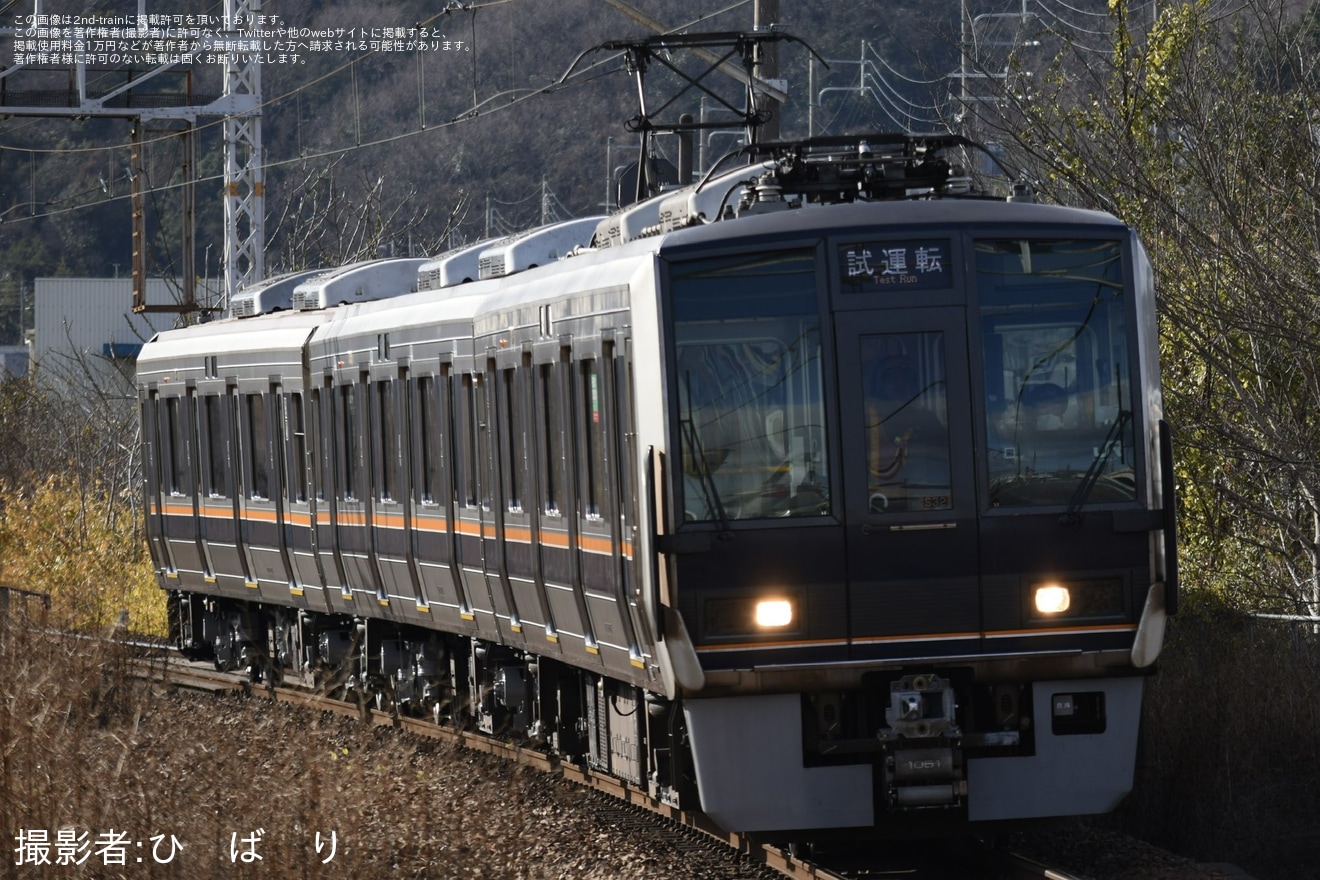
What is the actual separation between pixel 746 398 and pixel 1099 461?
1524mm

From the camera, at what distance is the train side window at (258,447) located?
18.5 metres

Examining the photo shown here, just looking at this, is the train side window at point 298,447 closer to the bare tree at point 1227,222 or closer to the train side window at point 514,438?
the train side window at point 514,438

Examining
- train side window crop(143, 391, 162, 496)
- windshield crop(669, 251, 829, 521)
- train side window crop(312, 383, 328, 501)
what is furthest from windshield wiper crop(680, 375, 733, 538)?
train side window crop(143, 391, 162, 496)

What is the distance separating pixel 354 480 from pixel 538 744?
320 cm

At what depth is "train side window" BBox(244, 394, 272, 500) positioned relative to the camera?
1853 cm

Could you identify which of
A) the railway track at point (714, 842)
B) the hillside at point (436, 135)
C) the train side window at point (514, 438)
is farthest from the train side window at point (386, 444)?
the hillside at point (436, 135)

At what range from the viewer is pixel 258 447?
1870cm

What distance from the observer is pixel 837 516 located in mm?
9453

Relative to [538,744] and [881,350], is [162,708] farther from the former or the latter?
[881,350]

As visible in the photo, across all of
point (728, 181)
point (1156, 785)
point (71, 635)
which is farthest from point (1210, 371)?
point (71, 635)

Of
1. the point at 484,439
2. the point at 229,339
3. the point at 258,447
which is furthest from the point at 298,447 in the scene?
the point at 484,439

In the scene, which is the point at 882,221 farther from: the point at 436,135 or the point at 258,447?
the point at 436,135

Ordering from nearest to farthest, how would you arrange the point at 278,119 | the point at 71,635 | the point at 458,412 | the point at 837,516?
the point at 837,516 < the point at 71,635 < the point at 458,412 < the point at 278,119

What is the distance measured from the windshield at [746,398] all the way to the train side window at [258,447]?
950 cm
